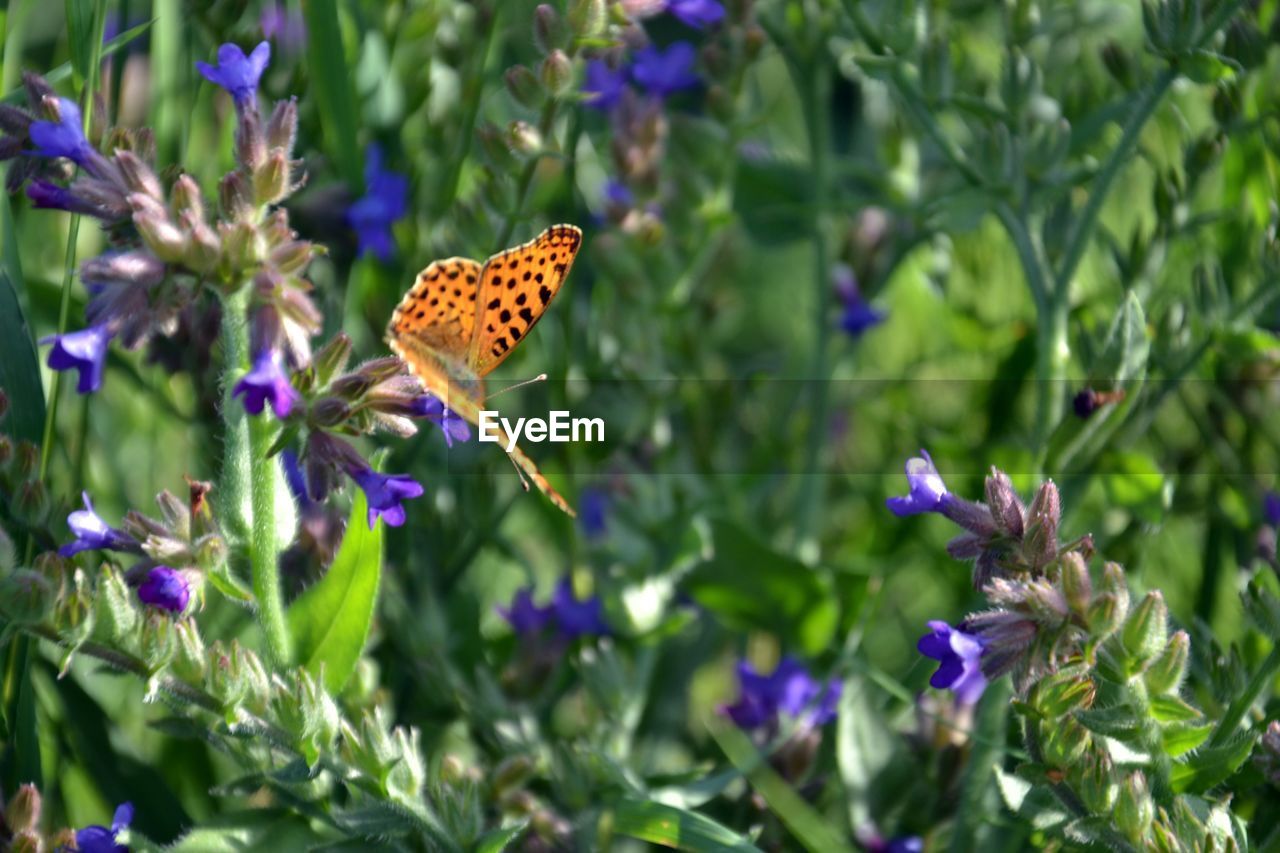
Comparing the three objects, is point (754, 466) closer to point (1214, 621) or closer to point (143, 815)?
point (1214, 621)

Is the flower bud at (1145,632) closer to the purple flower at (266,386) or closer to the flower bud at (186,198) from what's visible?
the purple flower at (266,386)

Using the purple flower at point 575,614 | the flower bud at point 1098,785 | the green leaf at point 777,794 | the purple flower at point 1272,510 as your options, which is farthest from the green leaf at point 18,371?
the purple flower at point 1272,510

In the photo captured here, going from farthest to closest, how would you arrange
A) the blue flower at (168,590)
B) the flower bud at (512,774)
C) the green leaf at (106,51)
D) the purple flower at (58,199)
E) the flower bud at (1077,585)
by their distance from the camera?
1. the flower bud at (512,774)
2. the green leaf at (106,51)
3. the purple flower at (58,199)
4. the blue flower at (168,590)
5. the flower bud at (1077,585)

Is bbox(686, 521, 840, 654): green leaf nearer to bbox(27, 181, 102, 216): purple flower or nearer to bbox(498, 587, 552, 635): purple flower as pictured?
bbox(498, 587, 552, 635): purple flower

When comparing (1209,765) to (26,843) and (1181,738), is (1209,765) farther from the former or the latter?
(26,843)

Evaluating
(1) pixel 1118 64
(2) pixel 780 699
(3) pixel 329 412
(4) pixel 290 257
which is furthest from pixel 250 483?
(1) pixel 1118 64
